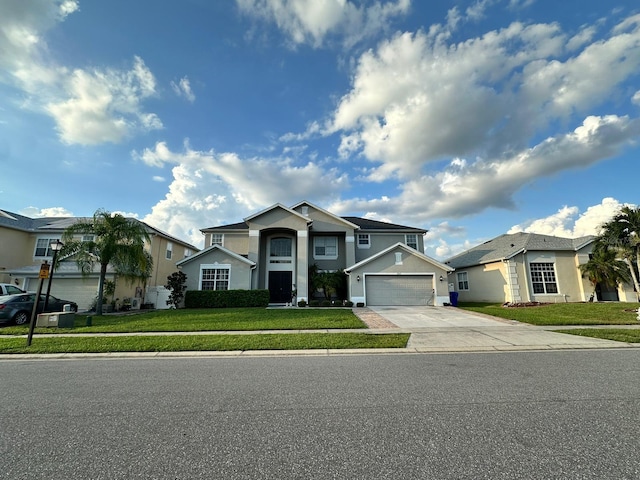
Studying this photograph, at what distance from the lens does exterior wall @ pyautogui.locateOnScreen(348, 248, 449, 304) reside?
831 inches

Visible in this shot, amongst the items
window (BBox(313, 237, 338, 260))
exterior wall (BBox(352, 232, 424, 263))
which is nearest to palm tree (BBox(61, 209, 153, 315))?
window (BBox(313, 237, 338, 260))

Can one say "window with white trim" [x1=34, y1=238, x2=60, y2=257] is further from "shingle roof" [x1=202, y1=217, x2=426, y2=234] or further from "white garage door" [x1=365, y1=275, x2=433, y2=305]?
"white garage door" [x1=365, y1=275, x2=433, y2=305]

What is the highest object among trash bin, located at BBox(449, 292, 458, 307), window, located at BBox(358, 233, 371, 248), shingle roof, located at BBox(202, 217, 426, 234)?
shingle roof, located at BBox(202, 217, 426, 234)

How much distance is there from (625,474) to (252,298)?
19345 millimetres

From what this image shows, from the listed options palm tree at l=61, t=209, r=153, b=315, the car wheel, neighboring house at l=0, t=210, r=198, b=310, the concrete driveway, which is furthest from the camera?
neighboring house at l=0, t=210, r=198, b=310

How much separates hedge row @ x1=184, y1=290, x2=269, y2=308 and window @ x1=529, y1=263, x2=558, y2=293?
19.1 meters

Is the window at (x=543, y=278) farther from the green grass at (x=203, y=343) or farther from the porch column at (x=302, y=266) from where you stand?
the green grass at (x=203, y=343)

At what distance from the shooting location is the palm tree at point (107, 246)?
17.3m

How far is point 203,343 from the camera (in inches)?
357

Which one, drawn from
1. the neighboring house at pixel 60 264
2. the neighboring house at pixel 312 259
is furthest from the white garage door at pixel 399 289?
the neighboring house at pixel 60 264

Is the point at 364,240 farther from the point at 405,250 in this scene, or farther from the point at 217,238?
the point at 217,238

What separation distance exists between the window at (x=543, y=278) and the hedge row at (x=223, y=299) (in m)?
19.1

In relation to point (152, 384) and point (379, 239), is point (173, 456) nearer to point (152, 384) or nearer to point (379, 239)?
point (152, 384)

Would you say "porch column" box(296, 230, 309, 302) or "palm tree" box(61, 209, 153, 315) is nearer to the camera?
"palm tree" box(61, 209, 153, 315)
